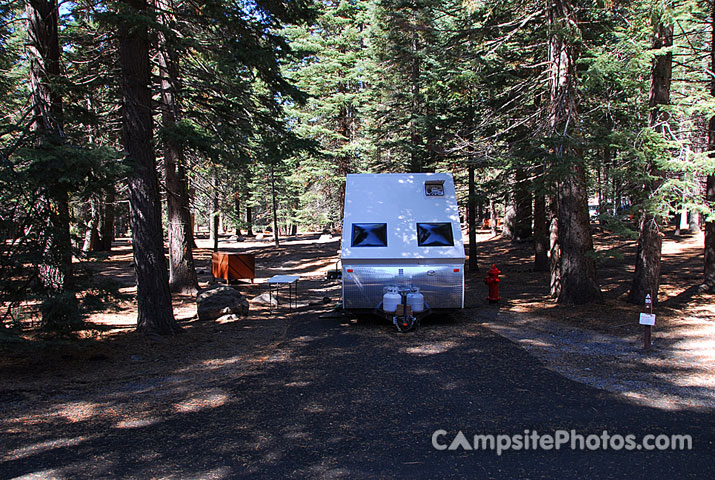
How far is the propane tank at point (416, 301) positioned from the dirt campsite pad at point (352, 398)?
54 cm

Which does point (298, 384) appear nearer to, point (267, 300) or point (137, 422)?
point (137, 422)

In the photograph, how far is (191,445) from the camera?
4.45 m

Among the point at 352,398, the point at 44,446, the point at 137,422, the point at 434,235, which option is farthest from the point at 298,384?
the point at 434,235

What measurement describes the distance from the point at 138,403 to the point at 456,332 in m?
6.07

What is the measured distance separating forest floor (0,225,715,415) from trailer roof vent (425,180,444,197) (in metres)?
3.08

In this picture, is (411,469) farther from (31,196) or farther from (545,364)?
(31,196)

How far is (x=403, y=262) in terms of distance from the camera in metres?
10.3

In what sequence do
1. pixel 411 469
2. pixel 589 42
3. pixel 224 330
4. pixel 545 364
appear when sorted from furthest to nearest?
pixel 589 42
pixel 224 330
pixel 545 364
pixel 411 469

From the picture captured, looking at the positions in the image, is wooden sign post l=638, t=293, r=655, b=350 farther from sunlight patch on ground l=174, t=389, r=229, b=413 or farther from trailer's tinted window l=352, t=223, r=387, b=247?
sunlight patch on ground l=174, t=389, r=229, b=413

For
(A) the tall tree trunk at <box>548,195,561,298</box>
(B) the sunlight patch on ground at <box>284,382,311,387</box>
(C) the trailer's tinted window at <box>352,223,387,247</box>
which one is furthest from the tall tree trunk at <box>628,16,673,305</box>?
(B) the sunlight patch on ground at <box>284,382,311,387</box>

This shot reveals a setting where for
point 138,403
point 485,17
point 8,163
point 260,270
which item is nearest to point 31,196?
point 8,163

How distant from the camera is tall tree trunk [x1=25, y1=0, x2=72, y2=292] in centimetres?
658

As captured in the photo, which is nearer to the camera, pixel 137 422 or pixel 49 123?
pixel 137 422

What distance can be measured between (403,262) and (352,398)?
487cm
